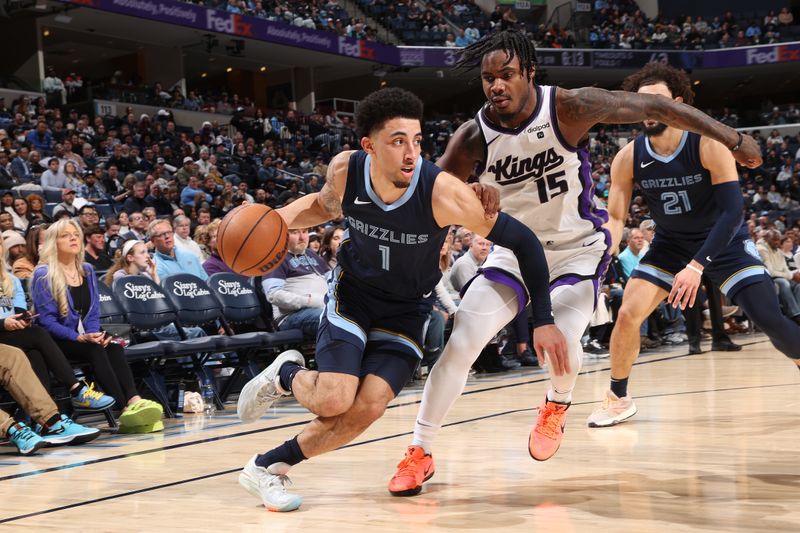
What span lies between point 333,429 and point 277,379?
0.29 m

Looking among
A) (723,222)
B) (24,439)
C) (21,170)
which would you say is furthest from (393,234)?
(21,170)

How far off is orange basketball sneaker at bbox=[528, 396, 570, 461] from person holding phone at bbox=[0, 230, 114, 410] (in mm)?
2899

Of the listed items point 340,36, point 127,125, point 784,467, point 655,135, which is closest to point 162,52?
point 340,36

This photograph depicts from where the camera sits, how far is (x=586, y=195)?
159 inches

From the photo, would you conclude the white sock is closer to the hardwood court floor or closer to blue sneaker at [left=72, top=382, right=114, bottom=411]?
the hardwood court floor

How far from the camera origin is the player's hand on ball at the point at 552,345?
3.22m

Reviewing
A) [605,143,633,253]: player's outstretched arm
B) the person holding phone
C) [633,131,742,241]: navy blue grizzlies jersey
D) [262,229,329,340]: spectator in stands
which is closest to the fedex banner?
[262,229,329,340]: spectator in stands

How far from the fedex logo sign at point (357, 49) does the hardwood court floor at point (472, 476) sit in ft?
67.7

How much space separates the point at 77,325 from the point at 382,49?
22122 mm

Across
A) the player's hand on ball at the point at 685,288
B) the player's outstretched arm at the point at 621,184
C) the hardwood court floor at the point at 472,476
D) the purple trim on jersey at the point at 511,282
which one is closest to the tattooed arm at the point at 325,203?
the purple trim on jersey at the point at 511,282

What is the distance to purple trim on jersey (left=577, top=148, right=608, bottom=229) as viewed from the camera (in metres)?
3.97

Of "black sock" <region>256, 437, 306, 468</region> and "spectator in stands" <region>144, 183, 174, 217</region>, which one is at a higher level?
"spectator in stands" <region>144, 183, 174, 217</region>

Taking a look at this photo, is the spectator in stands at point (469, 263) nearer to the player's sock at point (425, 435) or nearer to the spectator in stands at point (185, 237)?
the spectator in stands at point (185, 237)

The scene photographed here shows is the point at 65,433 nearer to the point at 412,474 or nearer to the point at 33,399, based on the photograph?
the point at 33,399
